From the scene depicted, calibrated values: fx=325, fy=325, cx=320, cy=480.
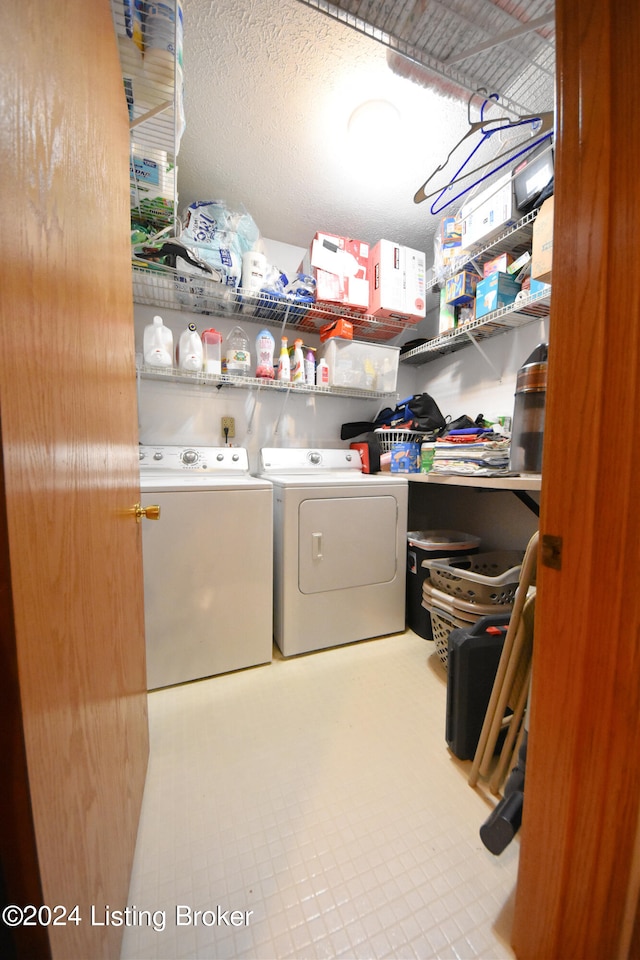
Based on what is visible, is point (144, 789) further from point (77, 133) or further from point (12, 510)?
point (77, 133)

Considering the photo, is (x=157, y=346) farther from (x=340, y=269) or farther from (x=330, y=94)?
(x=330, y=94)

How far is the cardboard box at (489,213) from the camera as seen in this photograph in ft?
5.04

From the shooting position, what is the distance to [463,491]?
2342 millimetres

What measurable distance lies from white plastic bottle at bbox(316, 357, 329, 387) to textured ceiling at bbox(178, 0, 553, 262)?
2.93 ft

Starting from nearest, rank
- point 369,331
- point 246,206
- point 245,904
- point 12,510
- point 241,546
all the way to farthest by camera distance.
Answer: point 12,510 < point 245,904 < point 241,546 < point 246,206 < point 369,331

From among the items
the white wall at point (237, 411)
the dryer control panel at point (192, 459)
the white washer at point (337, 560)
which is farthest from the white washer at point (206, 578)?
the white wall at point (237, 411)

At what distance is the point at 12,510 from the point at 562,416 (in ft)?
2.40

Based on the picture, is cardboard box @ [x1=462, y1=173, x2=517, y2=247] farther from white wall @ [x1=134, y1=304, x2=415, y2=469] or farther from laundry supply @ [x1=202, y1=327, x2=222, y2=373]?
laundry supply @ [x1=202, y1=327, x2=222, y2=373]

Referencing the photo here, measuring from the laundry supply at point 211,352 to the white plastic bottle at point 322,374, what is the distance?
0.61 meters

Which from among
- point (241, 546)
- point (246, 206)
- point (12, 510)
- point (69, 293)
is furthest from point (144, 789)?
point (246, 206)

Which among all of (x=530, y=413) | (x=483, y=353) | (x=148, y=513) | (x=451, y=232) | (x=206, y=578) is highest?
(x=451, y=232)

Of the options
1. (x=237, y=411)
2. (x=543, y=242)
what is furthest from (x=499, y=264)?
(x=237, y=411)

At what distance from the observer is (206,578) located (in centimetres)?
146

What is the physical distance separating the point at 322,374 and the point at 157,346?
3.15ft
